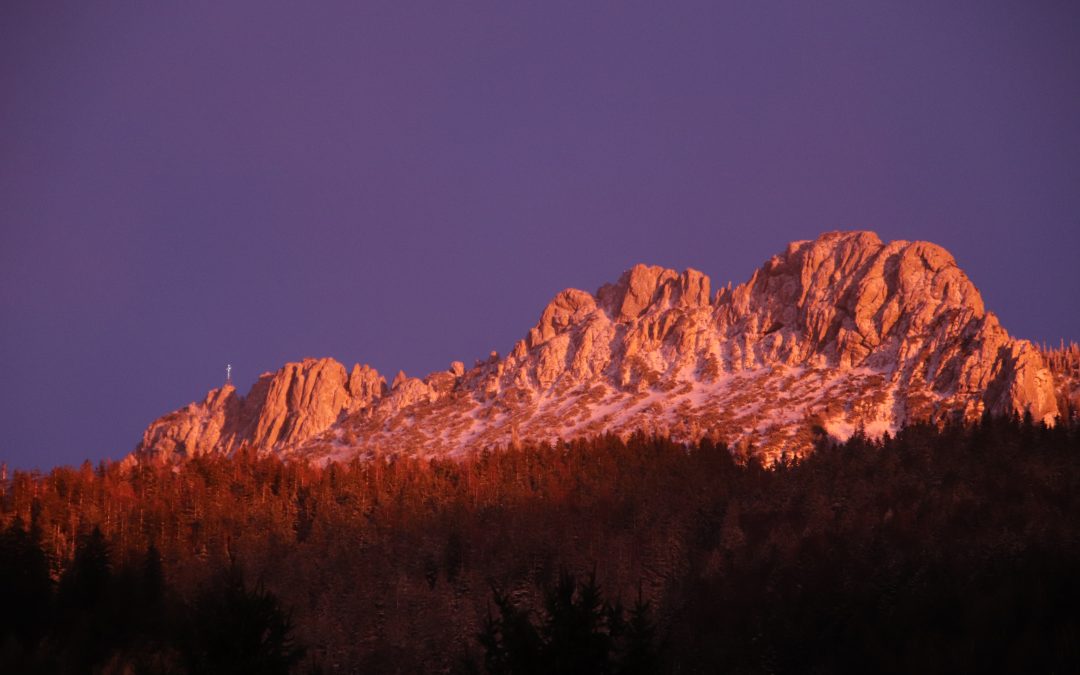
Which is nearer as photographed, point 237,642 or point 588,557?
point 237,642

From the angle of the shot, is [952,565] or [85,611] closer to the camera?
[952,565]

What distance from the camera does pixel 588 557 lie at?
110 metres

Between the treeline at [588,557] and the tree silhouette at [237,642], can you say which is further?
the treeline at [588,557]

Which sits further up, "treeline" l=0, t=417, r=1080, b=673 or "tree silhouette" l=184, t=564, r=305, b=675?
"treeline" l=0, t=417, r=1080, b=673

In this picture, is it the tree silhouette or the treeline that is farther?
the treeline

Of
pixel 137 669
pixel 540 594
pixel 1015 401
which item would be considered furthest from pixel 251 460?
pixel 1015 401

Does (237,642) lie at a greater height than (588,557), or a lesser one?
lesser

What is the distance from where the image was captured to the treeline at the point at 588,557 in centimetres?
7862

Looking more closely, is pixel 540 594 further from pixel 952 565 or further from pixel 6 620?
pixel 6 620

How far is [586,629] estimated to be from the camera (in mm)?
46781

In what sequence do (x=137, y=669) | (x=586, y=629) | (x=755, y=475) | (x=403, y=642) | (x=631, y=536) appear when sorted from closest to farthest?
(x=586, y=629) < (x=137, y=669) < (x=403, y=642) < (x=631, y=536) < (x=755, y=475)

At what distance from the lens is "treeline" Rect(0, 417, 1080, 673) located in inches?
3095

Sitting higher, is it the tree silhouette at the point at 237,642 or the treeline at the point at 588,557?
the treeline at the point at 588,557

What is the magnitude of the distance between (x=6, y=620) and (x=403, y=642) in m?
41.9
